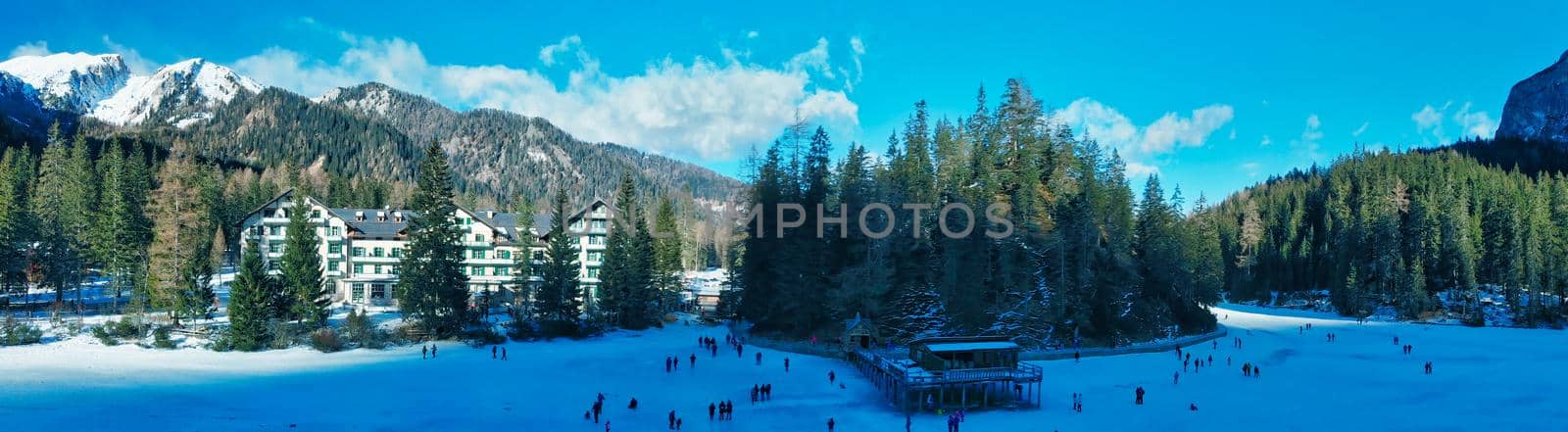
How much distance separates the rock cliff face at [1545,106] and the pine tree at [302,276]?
812 ft

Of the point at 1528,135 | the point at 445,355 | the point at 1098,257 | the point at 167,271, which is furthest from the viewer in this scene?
the point at 1528,135

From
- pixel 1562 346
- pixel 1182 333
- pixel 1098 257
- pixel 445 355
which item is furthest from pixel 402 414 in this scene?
pixel 1562 346

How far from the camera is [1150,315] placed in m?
65.7

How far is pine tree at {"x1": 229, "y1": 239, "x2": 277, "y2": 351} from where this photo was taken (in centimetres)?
4756

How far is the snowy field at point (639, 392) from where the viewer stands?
1264 inches

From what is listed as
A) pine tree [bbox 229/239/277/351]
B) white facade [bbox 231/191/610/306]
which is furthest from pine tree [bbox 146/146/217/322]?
white facade [bbox 231/191/610/306]

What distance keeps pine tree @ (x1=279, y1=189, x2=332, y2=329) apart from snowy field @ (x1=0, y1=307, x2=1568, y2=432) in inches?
152

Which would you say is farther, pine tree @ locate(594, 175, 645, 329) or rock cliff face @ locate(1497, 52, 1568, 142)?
rock cliff face @ locate(1497, 52, 1568, 142)

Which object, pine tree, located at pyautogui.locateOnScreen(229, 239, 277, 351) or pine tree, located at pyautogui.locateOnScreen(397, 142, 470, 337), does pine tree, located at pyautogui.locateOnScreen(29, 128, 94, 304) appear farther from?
pine tree, located at pyautogui.locateOnScreen(397, 142, 470, 337)

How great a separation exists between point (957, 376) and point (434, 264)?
37291 millimetres

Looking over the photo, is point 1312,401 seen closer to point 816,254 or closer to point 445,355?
point 816,254

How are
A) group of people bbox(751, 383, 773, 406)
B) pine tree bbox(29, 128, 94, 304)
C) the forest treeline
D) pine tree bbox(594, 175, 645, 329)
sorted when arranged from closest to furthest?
group of people bbox(751, 383, 773, 406)
pine tree bbox(29, 128, 94, 304)
pine tree bbox(594, 175, 645, 329)
the forest treeline

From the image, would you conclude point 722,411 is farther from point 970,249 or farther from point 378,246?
point 378,246

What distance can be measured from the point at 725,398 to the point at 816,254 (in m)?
23.6
